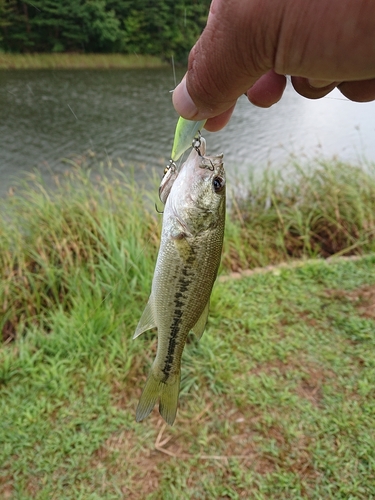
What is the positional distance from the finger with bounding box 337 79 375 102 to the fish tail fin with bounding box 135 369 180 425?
145 cm

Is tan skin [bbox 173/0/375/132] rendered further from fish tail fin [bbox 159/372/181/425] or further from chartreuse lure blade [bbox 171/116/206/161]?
fish tail fin [bbox 159/372/181/425]

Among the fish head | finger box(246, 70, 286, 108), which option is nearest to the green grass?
the fish head

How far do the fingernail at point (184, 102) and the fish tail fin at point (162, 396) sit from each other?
3.40ft

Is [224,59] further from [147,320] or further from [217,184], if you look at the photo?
[147,320]

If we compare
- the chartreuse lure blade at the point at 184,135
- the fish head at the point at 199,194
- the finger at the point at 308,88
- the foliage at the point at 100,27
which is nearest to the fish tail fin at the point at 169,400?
the fish head at the point at 199,194

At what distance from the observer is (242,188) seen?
610 centimetres

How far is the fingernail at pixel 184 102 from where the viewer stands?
1286 millimetres

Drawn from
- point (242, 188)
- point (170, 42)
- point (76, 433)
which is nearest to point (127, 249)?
point (76, 433)

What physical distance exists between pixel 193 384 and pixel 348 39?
2553 millimetres

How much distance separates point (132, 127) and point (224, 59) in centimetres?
1116

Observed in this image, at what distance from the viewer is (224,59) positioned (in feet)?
3.69

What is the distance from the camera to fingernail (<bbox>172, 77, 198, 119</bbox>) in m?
1.29

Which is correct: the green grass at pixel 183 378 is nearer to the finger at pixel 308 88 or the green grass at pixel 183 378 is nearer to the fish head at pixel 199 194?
the fish head at pixel 199 194

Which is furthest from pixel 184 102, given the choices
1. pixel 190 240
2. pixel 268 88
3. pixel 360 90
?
pixel 360 90
